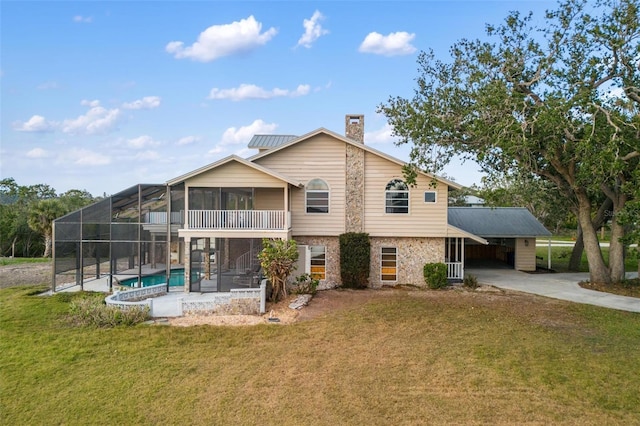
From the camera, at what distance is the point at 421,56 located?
18.1 meters

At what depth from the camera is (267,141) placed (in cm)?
2078

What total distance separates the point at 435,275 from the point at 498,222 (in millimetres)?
8376

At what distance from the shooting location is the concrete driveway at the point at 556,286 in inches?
564

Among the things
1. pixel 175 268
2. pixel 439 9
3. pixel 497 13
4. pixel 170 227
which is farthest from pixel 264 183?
pixel 497 13

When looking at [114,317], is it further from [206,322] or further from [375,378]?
[375,378]

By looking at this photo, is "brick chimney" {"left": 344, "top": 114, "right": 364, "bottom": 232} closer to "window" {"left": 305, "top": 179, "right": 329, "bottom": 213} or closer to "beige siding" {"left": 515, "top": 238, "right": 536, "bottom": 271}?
"window" {"left": 305, "top": 179, "right": 329, "bottom": 213}

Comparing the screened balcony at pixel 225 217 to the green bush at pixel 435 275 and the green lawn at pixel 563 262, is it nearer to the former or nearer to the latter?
the green bush at pixel 435 275

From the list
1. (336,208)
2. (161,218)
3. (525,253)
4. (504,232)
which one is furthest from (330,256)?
(525,253)

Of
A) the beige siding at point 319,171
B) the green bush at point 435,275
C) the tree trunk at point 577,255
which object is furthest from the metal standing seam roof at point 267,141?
the tree trunk at point 577,255

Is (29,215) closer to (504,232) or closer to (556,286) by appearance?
(504,232)

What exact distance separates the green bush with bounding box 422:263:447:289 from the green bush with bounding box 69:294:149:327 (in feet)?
36.1

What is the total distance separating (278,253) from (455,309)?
20.6ft

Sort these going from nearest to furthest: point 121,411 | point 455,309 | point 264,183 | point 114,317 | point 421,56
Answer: point 121,411 < point 114,317 < point 455,309 < point 264,183 < point 421,56

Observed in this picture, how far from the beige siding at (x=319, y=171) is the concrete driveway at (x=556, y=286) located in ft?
24.9
